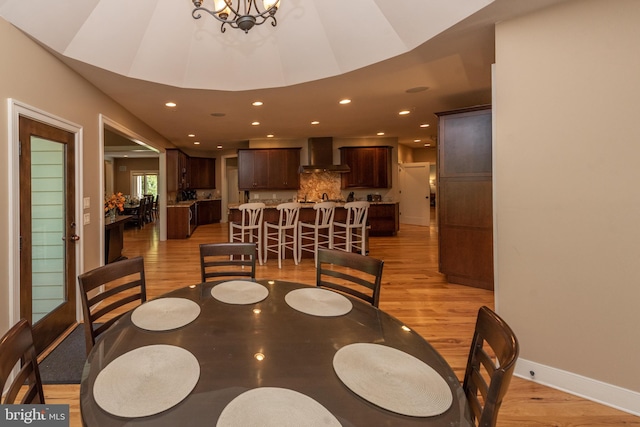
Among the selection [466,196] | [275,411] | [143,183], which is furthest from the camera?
[143,183]

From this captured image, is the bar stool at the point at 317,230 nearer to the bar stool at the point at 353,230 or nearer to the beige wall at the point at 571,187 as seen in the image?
the bar stool at the point at 353,230

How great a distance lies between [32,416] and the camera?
0.90 metres

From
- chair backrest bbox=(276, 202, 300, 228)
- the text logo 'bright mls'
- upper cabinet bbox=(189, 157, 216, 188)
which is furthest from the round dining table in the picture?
upper cabinet bbox=(189, 157, 216, 188)

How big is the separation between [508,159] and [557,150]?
28 centimetres

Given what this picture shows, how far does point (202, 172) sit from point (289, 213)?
20.2 ft

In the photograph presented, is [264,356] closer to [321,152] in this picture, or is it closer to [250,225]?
[250,225]

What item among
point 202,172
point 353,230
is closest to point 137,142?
point 353,230

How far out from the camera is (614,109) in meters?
1.78

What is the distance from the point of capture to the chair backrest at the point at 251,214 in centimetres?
465

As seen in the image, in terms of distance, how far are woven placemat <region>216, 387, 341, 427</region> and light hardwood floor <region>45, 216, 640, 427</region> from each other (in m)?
1.49

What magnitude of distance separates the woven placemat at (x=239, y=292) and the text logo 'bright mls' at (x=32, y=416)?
71 cm

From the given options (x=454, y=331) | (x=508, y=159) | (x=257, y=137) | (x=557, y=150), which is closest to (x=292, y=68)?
(x=508, y=159)

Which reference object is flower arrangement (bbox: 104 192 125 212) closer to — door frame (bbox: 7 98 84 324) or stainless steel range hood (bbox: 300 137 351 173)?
door frame (bbox: 7 98 84 324)

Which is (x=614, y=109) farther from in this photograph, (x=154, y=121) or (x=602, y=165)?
(x=154, y=121)
